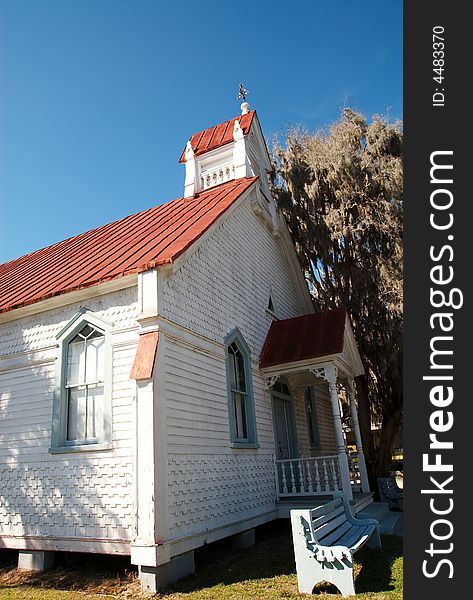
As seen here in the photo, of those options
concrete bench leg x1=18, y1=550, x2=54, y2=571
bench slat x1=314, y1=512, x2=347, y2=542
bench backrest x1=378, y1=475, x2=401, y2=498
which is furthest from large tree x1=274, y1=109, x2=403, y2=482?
concrete bench leg x1=18, y1=550, x2=54, y2=571

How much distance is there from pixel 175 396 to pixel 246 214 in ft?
21.8

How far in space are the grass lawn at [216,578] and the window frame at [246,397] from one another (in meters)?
2.09

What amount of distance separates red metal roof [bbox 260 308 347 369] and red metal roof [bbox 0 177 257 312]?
3714 millimetres

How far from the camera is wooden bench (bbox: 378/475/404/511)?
13.9 meters

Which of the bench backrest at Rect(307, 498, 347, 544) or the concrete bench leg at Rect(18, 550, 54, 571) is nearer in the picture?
the bench backrest at Rect(307, 498, 347, 544)

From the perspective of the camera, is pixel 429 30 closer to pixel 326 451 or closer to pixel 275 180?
pixel 326 451

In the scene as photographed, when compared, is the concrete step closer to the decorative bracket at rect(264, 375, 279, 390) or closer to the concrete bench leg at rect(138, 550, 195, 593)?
the decorative bracket at rect(264, 375, 279, 390)

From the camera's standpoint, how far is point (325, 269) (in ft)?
58.0

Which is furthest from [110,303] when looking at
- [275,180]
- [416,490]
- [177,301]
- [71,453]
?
[275,180]

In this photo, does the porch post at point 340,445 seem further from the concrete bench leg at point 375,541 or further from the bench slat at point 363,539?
the bench slat at point 363,539

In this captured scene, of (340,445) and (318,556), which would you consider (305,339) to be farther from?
(318,556)

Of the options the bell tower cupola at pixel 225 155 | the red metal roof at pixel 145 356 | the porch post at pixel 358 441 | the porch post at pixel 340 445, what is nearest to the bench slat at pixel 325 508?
Result: the porch post at pixel 340 445

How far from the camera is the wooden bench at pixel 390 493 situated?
45.7 ft

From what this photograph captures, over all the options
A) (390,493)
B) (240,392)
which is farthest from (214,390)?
(390,493)
